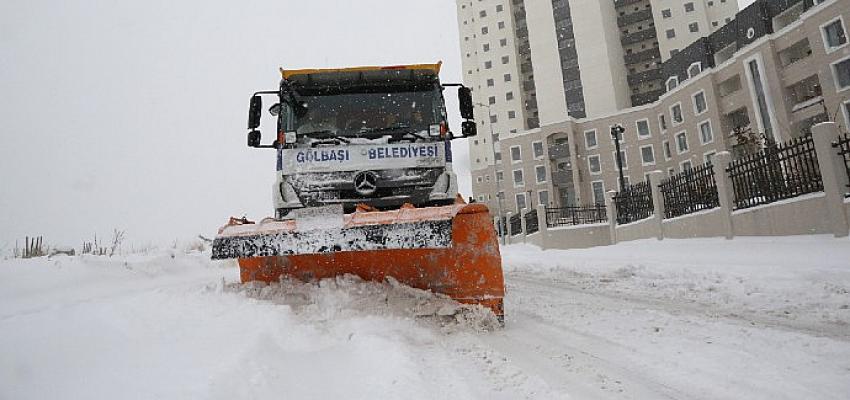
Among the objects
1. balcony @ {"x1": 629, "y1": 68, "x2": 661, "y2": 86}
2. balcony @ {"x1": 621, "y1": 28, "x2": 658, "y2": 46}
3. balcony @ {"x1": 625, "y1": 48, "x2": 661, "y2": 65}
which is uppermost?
balcony @ {"x1": 621, "y1": 28, "x2": 658, "y2": 46}

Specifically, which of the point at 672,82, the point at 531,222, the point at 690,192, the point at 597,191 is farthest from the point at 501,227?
the point at 672,82

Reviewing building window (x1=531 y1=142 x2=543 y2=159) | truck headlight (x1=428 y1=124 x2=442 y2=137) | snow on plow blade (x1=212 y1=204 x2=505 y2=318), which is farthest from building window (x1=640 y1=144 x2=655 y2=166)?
snow on plow blade (x1=212 y1=204 x2=505 y2=318)

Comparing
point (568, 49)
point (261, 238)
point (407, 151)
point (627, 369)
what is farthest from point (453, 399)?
point (568, 49)

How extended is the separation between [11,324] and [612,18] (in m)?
58.1

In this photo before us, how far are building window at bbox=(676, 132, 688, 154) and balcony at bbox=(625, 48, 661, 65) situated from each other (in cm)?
1643

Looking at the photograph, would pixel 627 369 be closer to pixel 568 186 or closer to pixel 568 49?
pixel 568 186

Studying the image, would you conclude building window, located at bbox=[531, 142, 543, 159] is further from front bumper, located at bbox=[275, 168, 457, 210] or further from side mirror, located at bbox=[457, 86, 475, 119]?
front bumper, located at bbox=[275, 168, 457, 210]

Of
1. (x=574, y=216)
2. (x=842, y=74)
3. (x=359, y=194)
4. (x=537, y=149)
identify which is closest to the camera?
(x=359, y=194)

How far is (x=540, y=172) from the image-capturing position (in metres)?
47.0

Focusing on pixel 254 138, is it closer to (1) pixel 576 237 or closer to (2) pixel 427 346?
(2) pixel 427 346

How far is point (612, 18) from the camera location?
51.4m

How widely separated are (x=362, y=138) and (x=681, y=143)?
38.5 metres

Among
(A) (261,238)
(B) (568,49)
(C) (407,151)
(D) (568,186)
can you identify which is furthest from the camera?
(B) (568,49)

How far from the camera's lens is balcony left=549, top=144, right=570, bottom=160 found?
4522 centimetres
